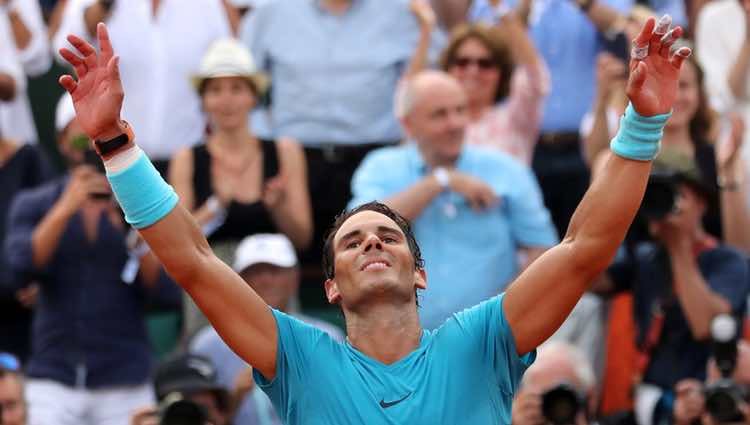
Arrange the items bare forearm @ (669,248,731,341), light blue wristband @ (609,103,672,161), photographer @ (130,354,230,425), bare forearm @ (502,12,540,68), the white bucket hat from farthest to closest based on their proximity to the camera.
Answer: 1. bare forearm @ (502,12,540,68)
2. the white bucket hat
3. bare forearm @ (669,248,731,341)
4. photographer @ (130,354,230,425)
5. light blue wristband @ (609,103,672,161)

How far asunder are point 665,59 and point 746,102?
502 cm

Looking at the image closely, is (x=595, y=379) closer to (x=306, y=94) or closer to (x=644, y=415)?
(x=644, y=415)

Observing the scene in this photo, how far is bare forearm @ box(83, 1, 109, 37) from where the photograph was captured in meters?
9.97

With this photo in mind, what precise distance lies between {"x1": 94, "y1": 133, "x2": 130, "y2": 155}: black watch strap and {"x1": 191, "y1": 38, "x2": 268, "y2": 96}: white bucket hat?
425 centimetres

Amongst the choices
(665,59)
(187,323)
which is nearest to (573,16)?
(187,323)

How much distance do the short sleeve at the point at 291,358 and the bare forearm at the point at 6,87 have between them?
5.06 metres

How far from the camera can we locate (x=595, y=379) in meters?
8.95

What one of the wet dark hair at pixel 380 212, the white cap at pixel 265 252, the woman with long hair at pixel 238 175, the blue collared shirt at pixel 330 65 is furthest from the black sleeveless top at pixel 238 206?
the wet dark hair at pixel 380 212

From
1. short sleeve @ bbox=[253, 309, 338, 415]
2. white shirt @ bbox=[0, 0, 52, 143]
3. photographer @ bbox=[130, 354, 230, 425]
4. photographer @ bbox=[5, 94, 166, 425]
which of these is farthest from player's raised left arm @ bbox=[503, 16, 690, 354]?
white shirt @ bbox=[0, 0, 52, 143]

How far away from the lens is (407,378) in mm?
5090

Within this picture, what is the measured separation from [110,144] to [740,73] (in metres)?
5.59

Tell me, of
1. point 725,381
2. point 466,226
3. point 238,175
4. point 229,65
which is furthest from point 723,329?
point 229,65

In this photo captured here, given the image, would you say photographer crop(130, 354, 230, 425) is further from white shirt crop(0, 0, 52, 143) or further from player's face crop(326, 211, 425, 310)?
white shirt crop(0, 0, 52, 143)

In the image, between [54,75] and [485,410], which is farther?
[54,75]
